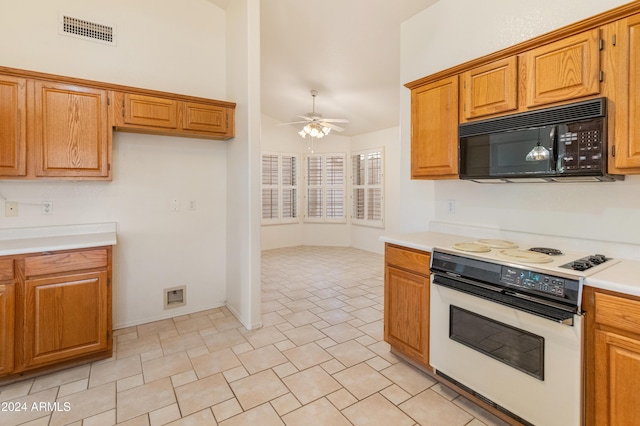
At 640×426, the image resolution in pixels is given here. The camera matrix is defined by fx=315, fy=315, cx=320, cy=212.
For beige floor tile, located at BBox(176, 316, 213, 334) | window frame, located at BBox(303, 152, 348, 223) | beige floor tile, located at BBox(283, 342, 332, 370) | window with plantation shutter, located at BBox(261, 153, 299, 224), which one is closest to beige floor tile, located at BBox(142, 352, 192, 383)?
beige floor tile, located at BBox(176, 316, 213, 334)

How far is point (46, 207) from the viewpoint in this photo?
271cm

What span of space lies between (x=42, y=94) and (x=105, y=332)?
1.92 metres

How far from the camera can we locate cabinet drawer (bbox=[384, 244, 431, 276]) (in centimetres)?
222

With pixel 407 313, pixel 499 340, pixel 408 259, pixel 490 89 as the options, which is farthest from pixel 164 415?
pixel 490 89

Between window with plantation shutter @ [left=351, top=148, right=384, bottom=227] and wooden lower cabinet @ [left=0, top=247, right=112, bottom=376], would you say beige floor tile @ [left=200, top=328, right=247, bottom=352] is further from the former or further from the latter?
window with plantation shutter @ [left=351, top=148, right=384, bottom=227]

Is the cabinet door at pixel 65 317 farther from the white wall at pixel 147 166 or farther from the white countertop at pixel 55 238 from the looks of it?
the white wall at pixel 147 166

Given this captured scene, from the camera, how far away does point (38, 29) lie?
8.74 feet

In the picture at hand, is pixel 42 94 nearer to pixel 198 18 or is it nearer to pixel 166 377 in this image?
pixel 198 18

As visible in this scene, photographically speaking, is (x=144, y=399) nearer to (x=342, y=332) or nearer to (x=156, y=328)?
(x=156, y=328)

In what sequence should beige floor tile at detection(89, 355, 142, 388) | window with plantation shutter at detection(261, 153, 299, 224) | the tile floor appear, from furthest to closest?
window with plantation shutter at detection(261, 153, 299, 224), beige floor tile at detection(89, 355, 142, 388), the tile floor

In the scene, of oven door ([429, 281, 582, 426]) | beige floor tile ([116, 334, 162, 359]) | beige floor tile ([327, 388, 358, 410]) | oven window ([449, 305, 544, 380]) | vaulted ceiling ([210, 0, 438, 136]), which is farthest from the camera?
vaulted ceiling ([210, 0, 438, 136])

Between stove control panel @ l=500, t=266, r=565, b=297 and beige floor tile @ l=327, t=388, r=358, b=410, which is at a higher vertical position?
stove control panel @ l=500, t=266, r=565, b=297

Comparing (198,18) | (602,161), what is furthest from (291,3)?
(602,161)

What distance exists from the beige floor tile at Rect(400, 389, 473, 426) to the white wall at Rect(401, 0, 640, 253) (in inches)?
51.4
